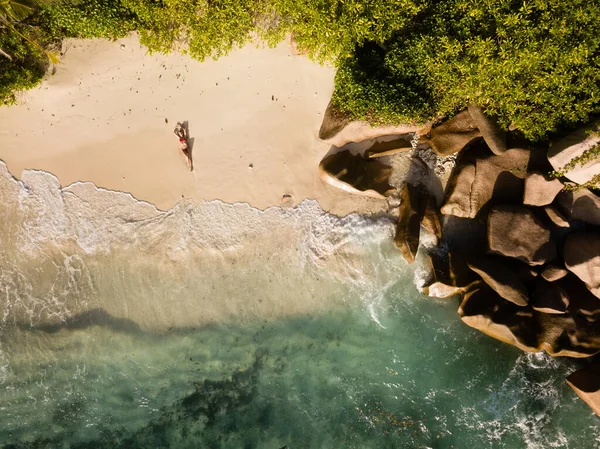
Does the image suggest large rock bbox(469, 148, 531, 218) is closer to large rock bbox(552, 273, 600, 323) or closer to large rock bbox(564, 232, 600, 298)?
large rock bbox(564, 232, 600, 298)

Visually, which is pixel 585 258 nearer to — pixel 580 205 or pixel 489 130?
pixel 580 205

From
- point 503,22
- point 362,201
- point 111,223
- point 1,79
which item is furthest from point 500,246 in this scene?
point 1,79

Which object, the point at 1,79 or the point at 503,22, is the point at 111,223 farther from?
the point at 503,22

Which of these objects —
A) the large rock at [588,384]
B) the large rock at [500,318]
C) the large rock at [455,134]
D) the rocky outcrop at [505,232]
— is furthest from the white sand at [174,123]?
the large rock at [588,384]

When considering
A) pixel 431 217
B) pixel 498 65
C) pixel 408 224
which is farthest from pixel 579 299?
pixel 498 65

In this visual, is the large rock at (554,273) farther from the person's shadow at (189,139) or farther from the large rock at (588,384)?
the person's shadow at (189,139)

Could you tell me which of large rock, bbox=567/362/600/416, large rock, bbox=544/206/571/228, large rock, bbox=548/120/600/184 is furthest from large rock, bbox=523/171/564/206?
large rock, bbox=567/362/600/416
